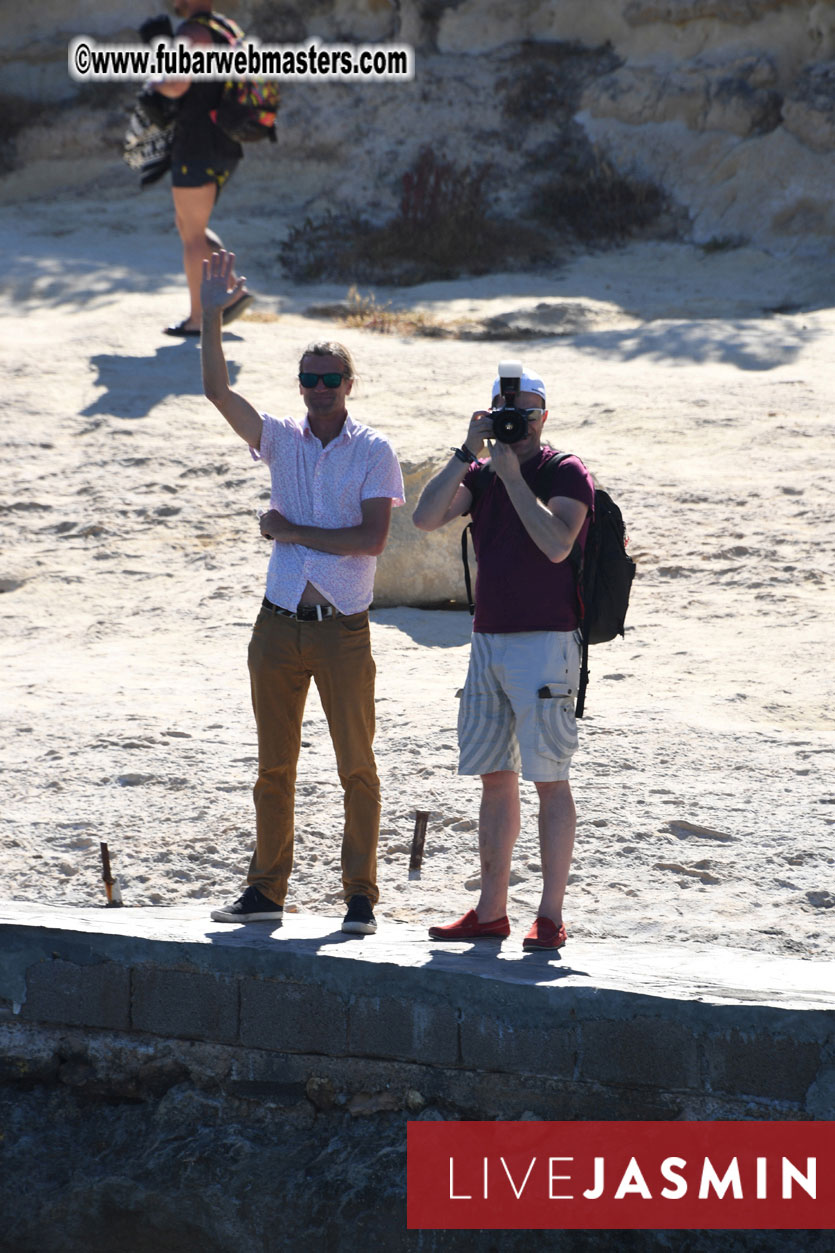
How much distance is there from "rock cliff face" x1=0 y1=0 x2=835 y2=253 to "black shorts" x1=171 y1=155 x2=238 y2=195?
15.7 feet

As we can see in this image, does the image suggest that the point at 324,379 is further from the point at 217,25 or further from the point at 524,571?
the point at 217,25

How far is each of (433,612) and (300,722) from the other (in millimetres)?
2893

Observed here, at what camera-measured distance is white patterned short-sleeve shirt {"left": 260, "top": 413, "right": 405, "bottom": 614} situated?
384 cm

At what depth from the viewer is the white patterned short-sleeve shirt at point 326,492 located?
3.84m

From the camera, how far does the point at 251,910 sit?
3.92m

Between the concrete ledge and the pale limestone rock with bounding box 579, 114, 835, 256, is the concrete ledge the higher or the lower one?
the lower one

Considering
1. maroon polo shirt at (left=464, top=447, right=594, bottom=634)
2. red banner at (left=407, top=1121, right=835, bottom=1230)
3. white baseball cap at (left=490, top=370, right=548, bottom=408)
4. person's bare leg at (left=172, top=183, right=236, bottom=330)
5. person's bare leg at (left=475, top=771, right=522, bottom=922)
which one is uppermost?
person's bare leg at (left=172, top=183, right=236, bottom=330)

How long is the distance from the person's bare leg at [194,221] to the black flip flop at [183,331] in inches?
15.1

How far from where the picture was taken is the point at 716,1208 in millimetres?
3303

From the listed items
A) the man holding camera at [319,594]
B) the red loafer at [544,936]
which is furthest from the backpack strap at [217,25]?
the red loafer at [544,936]

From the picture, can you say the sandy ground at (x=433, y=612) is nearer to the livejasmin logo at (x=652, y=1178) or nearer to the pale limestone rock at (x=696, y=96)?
the livejasmin logo at (x=652, y=1178)

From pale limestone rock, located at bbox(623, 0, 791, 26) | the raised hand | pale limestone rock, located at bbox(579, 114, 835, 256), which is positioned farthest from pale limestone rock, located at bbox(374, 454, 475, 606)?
pale limestone rock, located at bbox(623, 0, 791, 26)

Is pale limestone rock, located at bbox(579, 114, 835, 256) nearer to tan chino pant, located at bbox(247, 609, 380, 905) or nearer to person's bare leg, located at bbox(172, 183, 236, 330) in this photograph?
person's bare leg, located at bbox(172, 183, 236, 330)

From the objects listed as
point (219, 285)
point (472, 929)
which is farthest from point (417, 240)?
point (472, 929)
